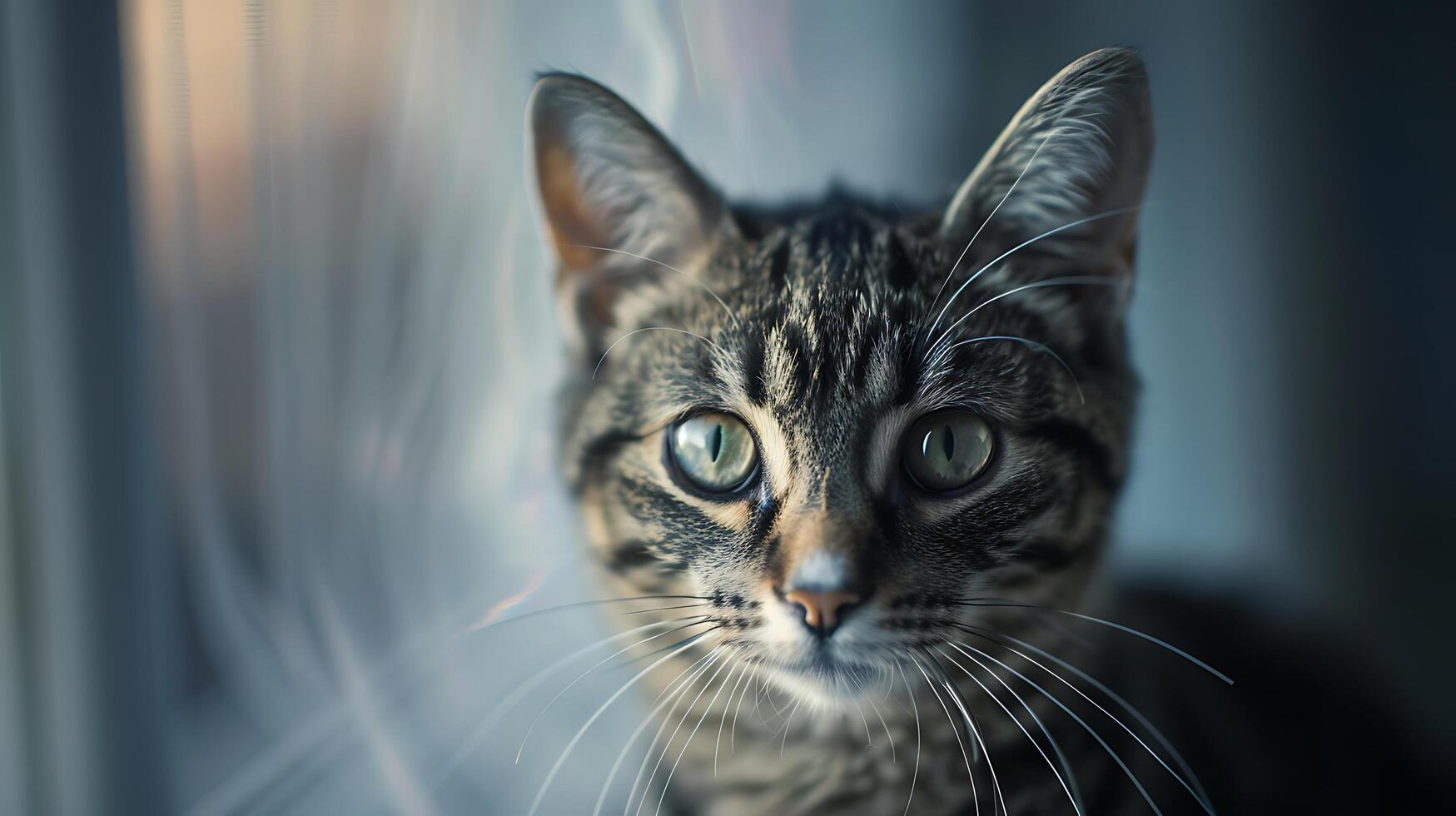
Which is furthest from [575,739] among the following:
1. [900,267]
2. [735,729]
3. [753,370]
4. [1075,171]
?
[1075,171]

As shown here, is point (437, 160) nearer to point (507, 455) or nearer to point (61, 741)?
point (507, 455)

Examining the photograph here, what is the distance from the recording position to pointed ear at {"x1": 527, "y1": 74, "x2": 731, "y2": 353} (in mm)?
613

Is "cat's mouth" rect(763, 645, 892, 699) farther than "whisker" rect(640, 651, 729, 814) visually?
No

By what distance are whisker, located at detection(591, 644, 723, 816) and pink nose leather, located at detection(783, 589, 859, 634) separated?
0.14 metres

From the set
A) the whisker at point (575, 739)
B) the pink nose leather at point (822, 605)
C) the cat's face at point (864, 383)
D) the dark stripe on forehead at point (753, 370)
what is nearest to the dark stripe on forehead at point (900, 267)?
the cat's face at point (864, 383)

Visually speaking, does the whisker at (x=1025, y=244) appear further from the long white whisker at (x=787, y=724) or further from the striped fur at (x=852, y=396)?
the long white whisker at (x=787, y=724)

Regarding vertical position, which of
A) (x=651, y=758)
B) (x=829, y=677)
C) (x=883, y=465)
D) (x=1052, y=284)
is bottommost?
(x=651, y=758)

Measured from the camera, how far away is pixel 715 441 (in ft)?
1.97

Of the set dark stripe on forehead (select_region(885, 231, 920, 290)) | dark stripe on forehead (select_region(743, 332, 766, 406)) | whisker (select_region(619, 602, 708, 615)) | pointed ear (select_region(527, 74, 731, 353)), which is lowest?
whisker (select_region(619, 602, 708, 615))

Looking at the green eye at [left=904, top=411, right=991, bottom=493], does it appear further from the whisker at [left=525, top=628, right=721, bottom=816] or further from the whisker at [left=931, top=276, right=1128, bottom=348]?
the whisker at [left=525, top=628, right=721, bottom=816]

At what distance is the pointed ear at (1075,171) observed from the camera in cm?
56

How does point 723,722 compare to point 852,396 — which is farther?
point 723,722

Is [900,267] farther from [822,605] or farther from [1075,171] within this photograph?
[822,605]

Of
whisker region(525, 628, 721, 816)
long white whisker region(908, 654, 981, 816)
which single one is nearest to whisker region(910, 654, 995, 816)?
long white whisker region(908, 654, 981, 816)
